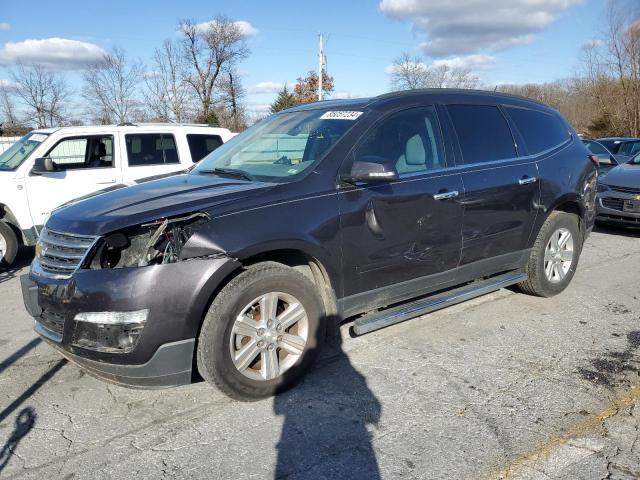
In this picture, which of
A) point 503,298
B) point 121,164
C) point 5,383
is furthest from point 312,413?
point 121,164

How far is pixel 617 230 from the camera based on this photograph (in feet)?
31.1

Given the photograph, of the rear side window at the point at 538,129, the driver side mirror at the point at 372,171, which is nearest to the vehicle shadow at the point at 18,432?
the driver side mirror at the point at 372,171

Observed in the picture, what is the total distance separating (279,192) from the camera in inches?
130

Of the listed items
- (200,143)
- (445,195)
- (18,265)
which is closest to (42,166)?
(18,265)

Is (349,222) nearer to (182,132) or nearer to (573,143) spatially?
(573,143)

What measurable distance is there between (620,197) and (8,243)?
31.0 feet

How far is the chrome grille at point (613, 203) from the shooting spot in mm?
8719

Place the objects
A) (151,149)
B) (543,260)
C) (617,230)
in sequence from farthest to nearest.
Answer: (617,230) → (151,149) → (543,260)

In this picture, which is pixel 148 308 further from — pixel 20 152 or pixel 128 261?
pixel 20 152

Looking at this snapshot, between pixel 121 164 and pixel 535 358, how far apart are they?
6359 millimetres

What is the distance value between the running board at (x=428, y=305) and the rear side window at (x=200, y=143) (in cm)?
535

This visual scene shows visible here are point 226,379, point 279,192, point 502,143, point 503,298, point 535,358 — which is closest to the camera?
point 226,379

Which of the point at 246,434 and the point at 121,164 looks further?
the point at 121,164

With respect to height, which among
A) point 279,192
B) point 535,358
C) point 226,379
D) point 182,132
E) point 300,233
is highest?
point 182,132
